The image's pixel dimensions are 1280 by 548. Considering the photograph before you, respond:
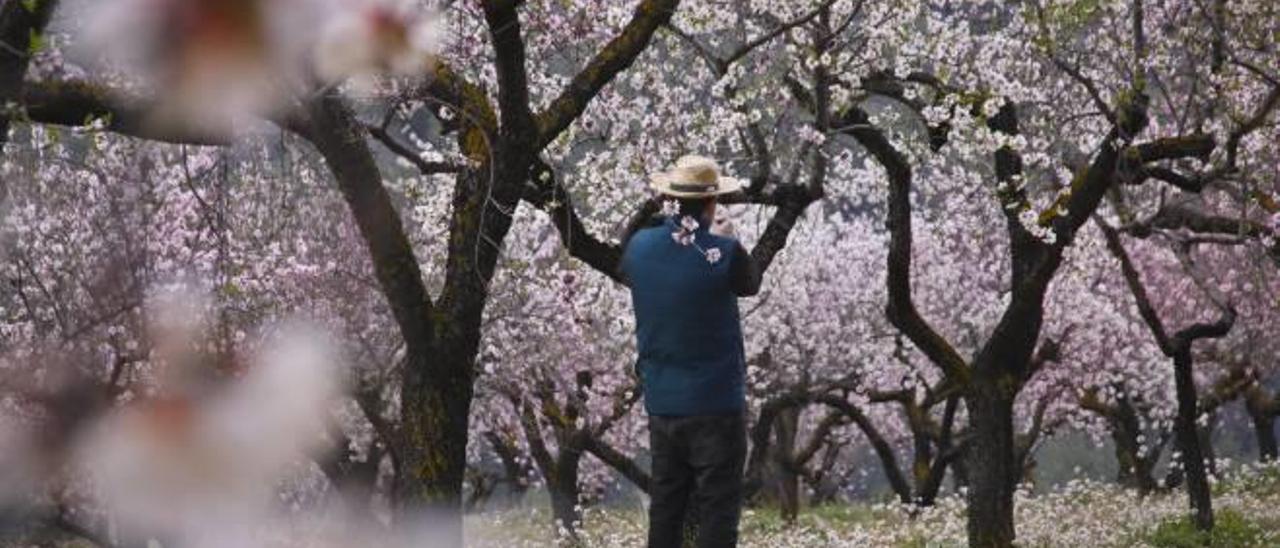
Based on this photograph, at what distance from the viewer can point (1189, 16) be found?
13.8m

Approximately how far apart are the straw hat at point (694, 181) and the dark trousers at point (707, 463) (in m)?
1.02

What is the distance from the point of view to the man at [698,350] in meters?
7.32

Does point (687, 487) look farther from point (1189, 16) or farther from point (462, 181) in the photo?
point (1189, 16)

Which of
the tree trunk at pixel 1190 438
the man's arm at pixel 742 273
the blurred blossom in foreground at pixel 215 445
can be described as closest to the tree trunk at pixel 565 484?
the tree trunk at pixel 1190 438

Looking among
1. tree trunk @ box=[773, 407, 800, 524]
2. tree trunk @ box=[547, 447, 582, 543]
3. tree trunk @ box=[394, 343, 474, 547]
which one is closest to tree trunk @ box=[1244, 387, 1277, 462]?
tree trunk @ box=[773, 407, 800, 524]

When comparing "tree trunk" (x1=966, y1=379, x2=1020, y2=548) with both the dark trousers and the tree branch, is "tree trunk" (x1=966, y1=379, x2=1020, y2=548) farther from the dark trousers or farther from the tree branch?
the dark trousers

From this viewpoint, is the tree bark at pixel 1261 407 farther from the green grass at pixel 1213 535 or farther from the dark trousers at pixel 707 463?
the dark trousers at pixel 707 463

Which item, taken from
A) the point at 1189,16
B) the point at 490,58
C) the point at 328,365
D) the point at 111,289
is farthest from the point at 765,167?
the point at 328,365

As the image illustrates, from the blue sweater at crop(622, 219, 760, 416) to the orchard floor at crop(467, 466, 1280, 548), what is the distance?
974 cm

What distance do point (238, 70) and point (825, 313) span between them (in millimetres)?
35149

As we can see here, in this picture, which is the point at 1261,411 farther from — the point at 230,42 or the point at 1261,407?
the point at 230,42

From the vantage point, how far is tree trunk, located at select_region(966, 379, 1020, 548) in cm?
1471

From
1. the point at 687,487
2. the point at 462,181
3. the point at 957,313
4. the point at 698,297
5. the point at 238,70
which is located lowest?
the point at 238,70

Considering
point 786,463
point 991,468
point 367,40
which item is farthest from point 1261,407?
point 367,40
